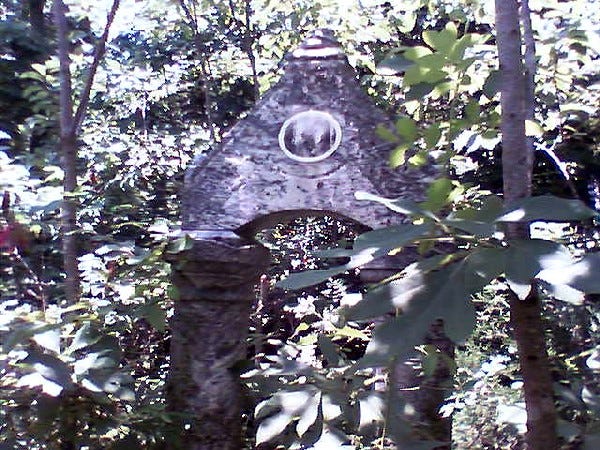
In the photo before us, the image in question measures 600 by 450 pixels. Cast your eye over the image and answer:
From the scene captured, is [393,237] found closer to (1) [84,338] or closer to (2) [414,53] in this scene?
→ (2) [414,53]

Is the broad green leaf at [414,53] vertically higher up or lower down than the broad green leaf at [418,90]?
higher up

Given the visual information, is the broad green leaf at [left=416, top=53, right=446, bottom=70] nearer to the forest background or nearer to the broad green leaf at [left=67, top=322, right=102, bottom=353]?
the forest background

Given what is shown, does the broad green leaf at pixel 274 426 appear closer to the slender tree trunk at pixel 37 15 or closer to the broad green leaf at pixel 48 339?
the broad green leaf at pixel 48 339

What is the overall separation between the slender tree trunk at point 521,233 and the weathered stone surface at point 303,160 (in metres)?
1.42

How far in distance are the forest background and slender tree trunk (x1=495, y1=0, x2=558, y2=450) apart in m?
0.04

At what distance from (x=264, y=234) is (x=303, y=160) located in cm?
216

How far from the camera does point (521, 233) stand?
92 cm

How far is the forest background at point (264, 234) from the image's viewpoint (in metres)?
1.19

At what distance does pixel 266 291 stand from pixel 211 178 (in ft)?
6.03

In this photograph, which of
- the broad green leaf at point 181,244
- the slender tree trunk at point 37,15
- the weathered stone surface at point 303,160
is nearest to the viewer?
the broad green leaf at point 181,244

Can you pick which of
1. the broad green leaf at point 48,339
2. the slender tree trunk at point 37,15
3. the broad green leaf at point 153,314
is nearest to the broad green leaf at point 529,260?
the broad green leaf at point 48,339

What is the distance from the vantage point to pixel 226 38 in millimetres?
6297

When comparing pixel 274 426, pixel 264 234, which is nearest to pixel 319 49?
pixel 274 426

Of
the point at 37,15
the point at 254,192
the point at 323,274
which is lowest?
the point at 254,192
